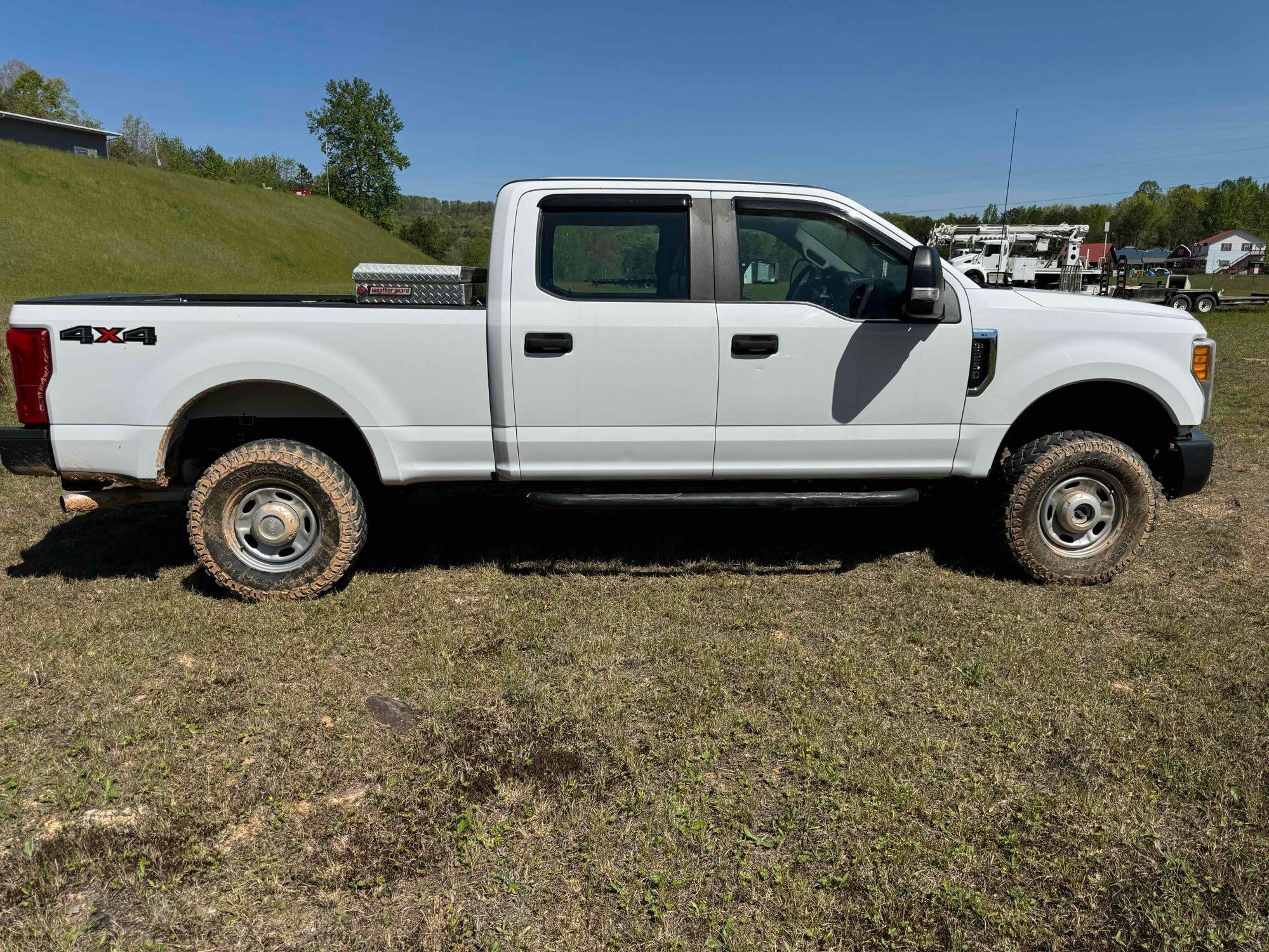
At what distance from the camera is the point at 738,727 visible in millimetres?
3416

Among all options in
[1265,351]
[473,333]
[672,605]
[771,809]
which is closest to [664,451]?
[672,605]

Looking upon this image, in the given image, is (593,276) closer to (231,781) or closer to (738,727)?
(738,727)

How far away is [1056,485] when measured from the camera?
471cm

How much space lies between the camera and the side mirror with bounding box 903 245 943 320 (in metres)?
4.06

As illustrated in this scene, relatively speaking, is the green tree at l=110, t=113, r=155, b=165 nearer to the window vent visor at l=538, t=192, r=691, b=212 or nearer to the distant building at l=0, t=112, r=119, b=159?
the distant building at l=0, t=112, r=119, b=159

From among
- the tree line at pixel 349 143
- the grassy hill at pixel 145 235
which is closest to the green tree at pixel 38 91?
the tree line at pixel 349 143

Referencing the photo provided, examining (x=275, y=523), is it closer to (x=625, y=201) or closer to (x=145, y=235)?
(x=625, y=201)

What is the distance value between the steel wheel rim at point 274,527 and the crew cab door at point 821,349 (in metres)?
2.21

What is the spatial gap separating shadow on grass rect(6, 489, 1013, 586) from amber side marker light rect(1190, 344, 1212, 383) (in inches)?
53.4

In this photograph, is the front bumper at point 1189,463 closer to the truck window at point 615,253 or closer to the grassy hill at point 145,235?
the truck window at point 615,253

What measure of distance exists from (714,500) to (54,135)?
66.7 m

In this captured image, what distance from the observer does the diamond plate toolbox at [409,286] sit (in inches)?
173

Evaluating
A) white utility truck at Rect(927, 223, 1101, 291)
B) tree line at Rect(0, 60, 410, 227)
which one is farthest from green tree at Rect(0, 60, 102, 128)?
white utility truck at Rect(927, 223, 1101, 291)

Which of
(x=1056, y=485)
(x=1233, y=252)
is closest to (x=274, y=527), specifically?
(x=1056, y=485)
